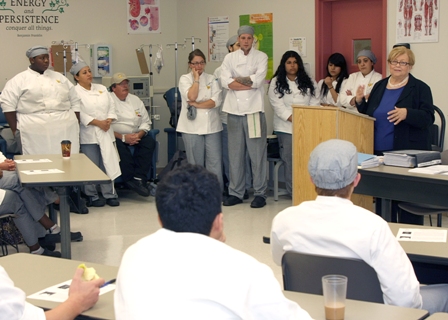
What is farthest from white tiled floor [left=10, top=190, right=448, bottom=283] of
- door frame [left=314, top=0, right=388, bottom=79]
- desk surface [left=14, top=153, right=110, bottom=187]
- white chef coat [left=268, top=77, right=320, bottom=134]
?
door frame [left=314, top=0, right=388, bottom=79]

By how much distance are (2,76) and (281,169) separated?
3.62 m

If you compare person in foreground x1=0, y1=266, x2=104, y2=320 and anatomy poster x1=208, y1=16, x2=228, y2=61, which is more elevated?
anatomy poster x1=208, y1=16, x2=228, y2=61

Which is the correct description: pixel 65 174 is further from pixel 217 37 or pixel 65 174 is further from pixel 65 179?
pixel 217 37

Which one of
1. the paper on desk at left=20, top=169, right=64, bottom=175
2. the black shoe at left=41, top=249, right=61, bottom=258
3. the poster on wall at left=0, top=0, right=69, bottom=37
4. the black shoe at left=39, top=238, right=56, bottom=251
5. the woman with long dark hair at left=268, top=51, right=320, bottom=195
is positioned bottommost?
the black shoe at left=41, top=249, right=61, bottom=258

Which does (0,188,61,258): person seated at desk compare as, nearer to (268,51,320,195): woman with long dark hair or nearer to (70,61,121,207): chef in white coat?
(70,61,121,207): chef in white coat

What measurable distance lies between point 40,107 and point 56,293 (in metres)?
4.79

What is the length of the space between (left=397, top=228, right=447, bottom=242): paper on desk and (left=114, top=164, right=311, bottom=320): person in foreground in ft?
4.68

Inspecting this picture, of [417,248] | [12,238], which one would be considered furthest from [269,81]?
[417,248]

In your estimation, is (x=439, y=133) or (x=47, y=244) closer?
(x=47, y=244)

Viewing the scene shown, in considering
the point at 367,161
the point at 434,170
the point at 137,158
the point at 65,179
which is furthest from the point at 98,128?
the point at 434,170

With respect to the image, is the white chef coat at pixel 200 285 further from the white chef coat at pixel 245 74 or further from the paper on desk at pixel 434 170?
the white chef coat at pixel 245 74

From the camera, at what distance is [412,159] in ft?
14.9

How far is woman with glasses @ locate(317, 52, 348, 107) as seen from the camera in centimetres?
740


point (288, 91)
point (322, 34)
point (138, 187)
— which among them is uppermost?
point (322, 34)
